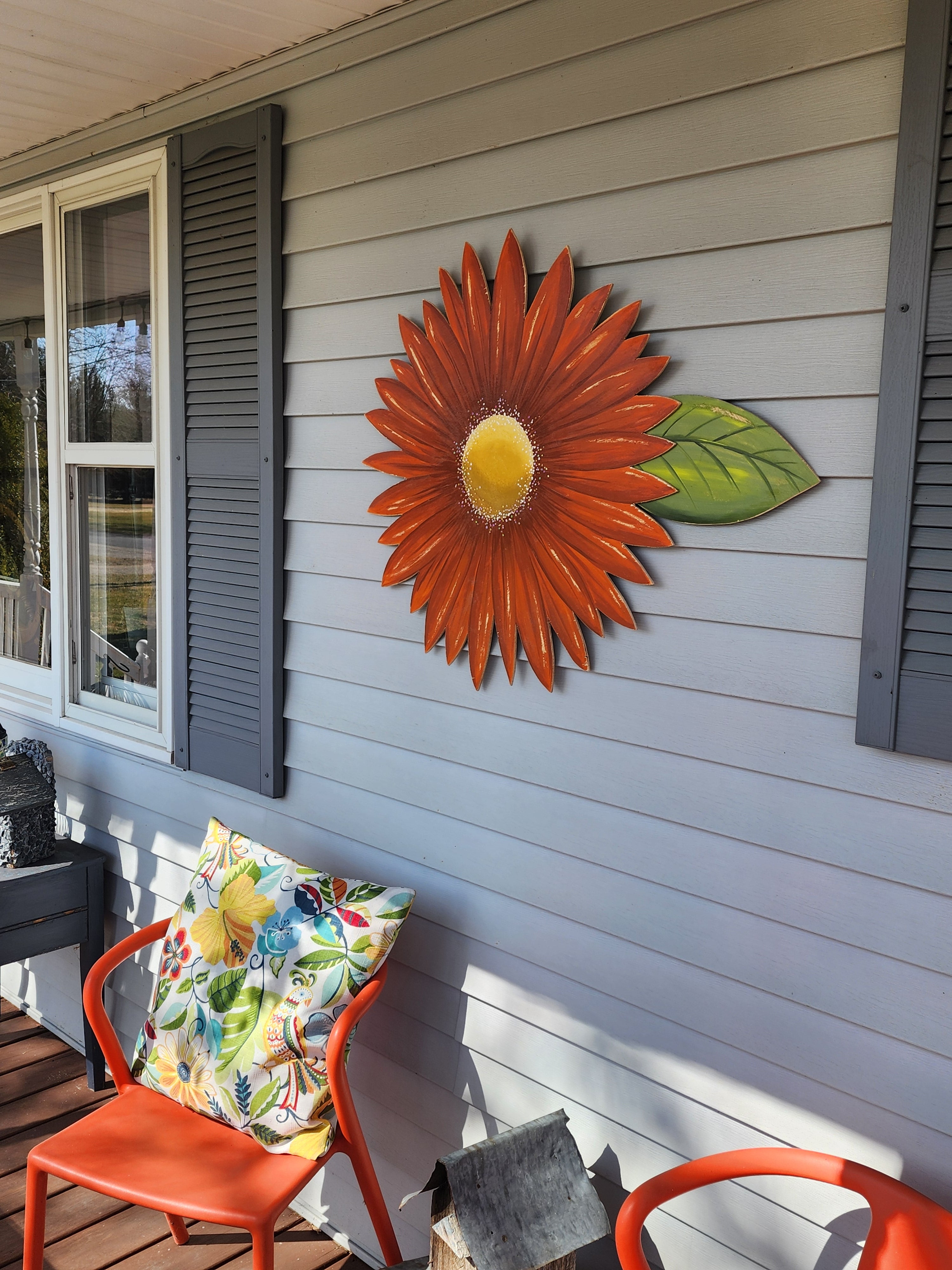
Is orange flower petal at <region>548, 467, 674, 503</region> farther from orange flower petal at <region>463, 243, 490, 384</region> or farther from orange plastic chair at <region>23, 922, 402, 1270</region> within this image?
orange plastic chair at <region>23, 922, 402, 1270</region>

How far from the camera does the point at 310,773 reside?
2395 mm

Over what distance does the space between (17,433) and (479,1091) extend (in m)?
2.49

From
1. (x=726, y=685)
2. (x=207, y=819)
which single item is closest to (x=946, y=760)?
(x=726, y=685)

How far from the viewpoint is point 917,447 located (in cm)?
138

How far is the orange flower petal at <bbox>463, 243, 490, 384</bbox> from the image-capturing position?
6.17 feet

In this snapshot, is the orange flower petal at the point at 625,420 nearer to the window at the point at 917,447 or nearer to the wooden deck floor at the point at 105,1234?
the window at the point at 917,447

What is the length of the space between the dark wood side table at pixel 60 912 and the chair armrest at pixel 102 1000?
0.60 m

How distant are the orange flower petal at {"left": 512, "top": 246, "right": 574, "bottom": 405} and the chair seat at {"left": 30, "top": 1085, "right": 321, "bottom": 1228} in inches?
58.7

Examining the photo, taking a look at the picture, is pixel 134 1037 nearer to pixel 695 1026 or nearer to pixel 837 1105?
pixel 695 1026

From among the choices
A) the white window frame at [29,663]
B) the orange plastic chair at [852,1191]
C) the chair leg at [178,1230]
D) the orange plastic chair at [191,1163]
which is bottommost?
the chair leg at [178,1230]

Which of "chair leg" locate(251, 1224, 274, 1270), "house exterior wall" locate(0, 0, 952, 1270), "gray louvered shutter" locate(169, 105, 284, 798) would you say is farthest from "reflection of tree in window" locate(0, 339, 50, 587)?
"chair leg" locate(251, 1224, 274, 1270)

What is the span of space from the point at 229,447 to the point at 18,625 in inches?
54.1

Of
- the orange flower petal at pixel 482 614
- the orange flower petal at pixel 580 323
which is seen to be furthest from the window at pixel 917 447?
the orange flower petal at pixel 482 614

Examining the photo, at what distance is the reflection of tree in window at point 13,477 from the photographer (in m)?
3.21
